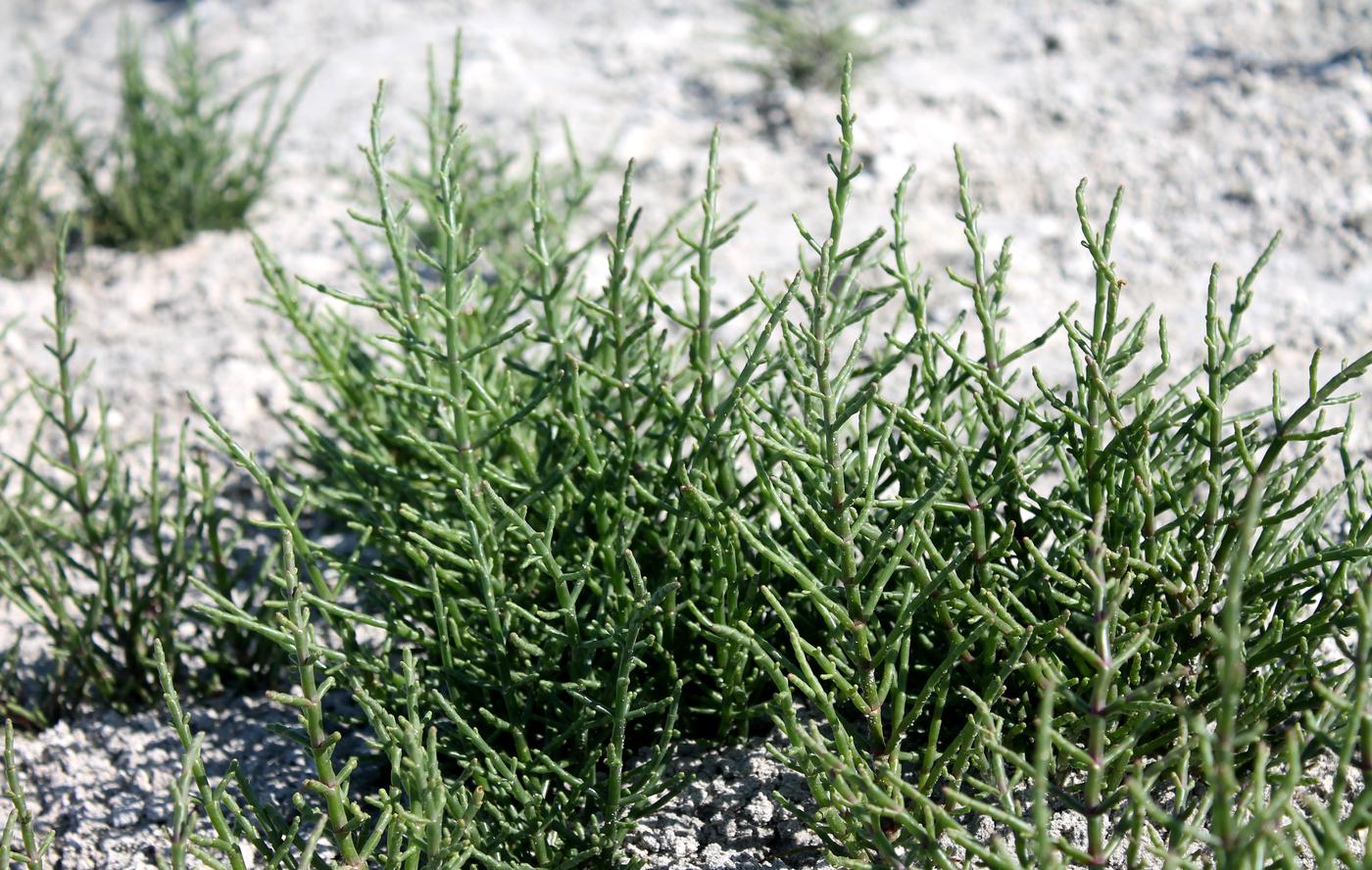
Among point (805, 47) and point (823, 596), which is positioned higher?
point (805, 47)

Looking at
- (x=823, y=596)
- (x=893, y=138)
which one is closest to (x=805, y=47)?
(x=893, y=138)

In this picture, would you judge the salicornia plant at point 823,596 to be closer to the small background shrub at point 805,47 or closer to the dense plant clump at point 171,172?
the dense plant clump at point 171,172

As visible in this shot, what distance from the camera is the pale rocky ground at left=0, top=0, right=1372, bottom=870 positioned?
111 inches

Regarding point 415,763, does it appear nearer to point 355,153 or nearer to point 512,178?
point 512,178

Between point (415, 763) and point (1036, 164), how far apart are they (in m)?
Result: 2.35

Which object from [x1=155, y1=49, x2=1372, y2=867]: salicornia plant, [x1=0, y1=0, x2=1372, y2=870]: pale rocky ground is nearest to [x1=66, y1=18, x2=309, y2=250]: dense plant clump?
[x1=0, y1=0, x2=1372, y2=870]: pale rocky ground

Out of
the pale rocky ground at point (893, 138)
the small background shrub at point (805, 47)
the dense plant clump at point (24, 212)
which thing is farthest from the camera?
the small background shrub at point (805, 47)

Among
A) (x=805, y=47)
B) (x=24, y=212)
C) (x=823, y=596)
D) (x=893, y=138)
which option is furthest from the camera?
(x=805, y=47)

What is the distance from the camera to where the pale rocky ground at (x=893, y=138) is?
2.81 m

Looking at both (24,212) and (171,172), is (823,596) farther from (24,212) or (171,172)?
(24,212)

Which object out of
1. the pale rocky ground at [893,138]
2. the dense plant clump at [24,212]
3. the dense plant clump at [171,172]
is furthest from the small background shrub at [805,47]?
the dense plant clump at [24,212]

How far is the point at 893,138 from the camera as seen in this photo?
3234 millimetres

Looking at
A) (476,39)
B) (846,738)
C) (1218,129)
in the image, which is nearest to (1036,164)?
(1218,129)

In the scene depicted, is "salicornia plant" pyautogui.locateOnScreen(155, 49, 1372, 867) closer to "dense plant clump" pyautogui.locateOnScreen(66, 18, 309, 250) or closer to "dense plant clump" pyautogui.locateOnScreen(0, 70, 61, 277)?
"dense plant clump" pyautogui.locateOnScreen(66, 18, 309, 250)
